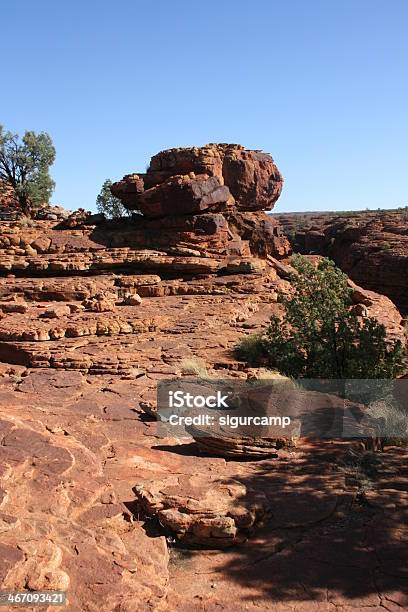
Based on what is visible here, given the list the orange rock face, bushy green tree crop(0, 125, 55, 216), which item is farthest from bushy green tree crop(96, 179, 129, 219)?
Result: the orange rock face

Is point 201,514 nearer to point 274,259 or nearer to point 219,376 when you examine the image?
point 219,376

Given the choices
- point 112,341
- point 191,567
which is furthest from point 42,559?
point 112,341

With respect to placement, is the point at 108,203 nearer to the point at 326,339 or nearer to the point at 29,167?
the point at 29,167

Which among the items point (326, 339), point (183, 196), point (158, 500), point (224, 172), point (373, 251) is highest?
point (224, 172)

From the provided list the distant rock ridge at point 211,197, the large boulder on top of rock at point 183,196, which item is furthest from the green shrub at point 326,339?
the large boulder on top of rock at point 183,196

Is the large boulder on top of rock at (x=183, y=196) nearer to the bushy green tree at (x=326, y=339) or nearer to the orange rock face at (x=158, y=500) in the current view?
the orange rock face at (x=158, y=500)

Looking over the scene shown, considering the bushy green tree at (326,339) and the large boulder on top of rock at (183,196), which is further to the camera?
the large boulder on top of rock at (183,196)

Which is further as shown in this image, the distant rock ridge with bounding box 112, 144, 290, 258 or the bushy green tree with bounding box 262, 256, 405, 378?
the distant rock ridge with bounding box 112, 144, 290, 258

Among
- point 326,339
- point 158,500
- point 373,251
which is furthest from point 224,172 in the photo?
point 158,500

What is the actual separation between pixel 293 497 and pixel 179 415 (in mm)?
2480

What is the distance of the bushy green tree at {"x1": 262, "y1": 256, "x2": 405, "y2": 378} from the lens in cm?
870

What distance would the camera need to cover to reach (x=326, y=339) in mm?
9477

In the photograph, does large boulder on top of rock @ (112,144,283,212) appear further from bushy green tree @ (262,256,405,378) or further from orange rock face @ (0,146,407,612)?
bushy green tree @ (262,256,405,378)

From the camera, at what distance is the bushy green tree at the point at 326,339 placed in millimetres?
8703
